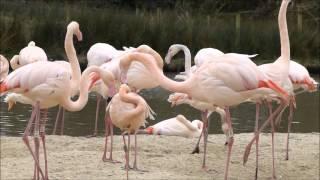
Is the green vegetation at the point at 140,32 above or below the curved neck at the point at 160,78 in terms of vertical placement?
above

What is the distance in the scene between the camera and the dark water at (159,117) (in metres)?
11.2

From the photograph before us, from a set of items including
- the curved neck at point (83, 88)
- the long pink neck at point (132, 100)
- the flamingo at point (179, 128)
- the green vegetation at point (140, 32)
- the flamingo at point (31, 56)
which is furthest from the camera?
the green vegetation at point (140, 32)

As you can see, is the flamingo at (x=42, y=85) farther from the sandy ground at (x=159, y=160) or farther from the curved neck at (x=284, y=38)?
the curved neck at (x=284, y=38)

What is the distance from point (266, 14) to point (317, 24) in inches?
113

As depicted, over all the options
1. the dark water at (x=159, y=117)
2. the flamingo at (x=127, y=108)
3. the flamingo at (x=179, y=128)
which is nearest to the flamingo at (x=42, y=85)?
the flamingo at (x=127, y=108)

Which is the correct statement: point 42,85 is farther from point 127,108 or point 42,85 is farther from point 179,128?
point 179,128

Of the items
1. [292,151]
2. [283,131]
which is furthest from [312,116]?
[292,151]

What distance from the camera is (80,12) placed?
20.1 meters

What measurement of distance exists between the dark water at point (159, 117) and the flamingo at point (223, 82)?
171 inches

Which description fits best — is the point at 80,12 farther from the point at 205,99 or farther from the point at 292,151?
the point at 205,99

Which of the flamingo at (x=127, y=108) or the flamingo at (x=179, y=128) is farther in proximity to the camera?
the flamingo at (x=179, y=128)

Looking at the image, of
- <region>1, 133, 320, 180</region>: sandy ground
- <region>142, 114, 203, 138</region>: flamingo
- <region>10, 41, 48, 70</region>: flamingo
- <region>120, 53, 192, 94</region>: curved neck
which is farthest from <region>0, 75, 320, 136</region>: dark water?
<region>120, 53, 192, 94</region>: curved neck

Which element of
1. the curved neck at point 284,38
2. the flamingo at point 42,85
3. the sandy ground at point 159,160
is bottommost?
the sandy ground at point 159,160

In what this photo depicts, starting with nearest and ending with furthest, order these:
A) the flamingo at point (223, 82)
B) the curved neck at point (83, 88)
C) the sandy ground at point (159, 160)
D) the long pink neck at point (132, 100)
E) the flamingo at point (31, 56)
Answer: the flamingo at point (223, 82) → the long pink neck at point (132, 100) → the curved neck at point (83, 88) → the sandy ground at point (159, 160) → the flamingo at point (31, 56)
